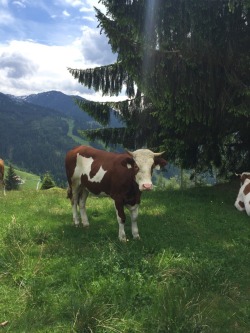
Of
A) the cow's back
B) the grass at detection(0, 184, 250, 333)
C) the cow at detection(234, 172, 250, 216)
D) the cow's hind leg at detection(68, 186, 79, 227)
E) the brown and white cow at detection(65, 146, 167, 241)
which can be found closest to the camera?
the grass at detection(0, 184, 250, 333)

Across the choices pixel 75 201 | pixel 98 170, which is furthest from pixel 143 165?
pixel 75 201

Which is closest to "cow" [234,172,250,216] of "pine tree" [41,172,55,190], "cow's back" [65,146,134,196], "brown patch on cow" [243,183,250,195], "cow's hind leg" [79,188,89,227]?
"brown patch on cow" [243,183,250,195]

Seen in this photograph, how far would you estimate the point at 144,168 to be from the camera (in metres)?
8.91

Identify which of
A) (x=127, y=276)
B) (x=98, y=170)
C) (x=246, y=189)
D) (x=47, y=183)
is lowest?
(x=47, y=183)

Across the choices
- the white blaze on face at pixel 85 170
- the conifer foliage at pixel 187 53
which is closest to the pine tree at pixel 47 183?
the conifer foliage at pixel 187 53

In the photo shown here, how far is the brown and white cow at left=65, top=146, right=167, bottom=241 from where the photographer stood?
9047 mm

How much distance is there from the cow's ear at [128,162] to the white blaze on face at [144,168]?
0.43 ft

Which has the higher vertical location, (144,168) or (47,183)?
(144,168)

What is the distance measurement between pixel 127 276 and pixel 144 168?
2.79 metres

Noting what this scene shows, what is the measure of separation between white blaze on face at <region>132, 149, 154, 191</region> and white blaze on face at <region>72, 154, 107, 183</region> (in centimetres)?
147

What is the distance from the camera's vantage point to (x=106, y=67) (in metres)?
20.1

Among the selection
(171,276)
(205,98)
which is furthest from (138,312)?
(205,98)

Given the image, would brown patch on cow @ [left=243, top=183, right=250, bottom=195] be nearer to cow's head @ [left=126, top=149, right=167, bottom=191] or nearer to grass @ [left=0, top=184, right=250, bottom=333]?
grass @ [left=0, top=184, right=250, bottom=333]

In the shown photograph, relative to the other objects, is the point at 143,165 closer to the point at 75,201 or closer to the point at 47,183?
the point at 75,201
